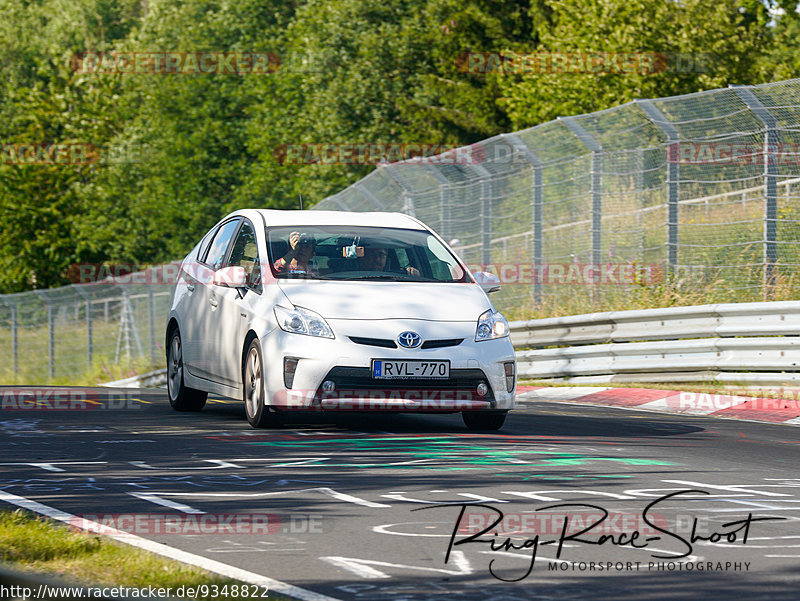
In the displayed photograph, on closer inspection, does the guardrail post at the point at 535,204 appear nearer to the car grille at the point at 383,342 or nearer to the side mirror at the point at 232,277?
the side mirror at the point at 232,277

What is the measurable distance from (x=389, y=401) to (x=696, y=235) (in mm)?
7806

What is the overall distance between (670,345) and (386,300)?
5788 mm

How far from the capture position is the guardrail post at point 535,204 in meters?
18.9

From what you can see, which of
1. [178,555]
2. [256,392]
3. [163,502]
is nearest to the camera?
[178,555]

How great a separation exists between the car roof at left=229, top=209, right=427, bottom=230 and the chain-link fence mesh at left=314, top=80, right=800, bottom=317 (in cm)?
521

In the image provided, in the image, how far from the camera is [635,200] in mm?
17734

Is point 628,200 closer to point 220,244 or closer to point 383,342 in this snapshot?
point 220,244

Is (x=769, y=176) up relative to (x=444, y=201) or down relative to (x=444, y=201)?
down

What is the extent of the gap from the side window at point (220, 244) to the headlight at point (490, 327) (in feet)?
9.04

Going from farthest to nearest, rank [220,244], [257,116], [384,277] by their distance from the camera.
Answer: [257,116]
[220,244]
[384,277]

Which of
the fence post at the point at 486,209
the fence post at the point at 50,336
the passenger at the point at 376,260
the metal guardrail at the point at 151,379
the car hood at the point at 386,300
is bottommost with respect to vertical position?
the metal guardrail at the point at 151,379

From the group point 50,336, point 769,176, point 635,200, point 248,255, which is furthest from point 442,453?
point 50,336

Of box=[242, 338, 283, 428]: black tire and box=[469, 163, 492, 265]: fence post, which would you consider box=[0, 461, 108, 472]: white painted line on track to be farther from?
box=[469, 163, 492, 265]: fence post

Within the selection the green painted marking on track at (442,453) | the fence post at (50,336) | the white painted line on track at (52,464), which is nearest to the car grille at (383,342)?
the green painted marking on track at (442,453)
